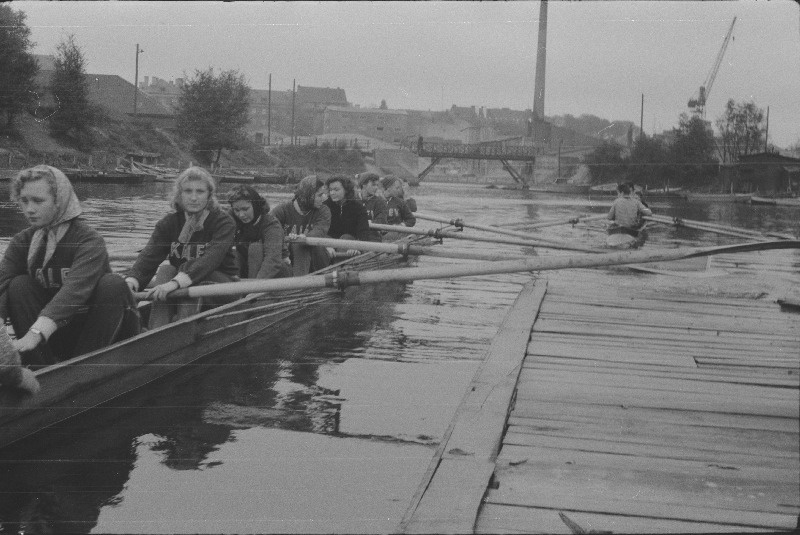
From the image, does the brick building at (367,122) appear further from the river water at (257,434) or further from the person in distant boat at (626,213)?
the person in distant boat at (626,213)

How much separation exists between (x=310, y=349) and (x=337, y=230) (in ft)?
9.51

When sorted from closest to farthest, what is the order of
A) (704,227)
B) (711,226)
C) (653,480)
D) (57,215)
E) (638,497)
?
(638,497), (653,480), (57,215), (711,226), (704,227)

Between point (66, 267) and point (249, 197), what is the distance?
231cm

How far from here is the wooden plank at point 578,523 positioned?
7.77 ft

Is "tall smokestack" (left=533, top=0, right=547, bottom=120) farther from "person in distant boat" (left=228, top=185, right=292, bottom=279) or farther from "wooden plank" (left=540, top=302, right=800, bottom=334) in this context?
"person in distant boat" (left=228, top=185, right=292, bottom=279)

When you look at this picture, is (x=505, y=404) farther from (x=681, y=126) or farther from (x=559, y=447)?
(x=681, y=126)

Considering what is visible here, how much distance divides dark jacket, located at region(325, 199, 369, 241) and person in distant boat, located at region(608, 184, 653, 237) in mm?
2797

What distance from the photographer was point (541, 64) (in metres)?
4.76

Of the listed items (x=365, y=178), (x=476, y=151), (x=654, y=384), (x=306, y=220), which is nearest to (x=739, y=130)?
(x=476, y=151)

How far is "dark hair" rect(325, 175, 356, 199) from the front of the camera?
8438mm

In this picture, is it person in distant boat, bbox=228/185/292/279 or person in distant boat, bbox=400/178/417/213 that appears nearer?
person in distant boat, bbox=228/185/292/279

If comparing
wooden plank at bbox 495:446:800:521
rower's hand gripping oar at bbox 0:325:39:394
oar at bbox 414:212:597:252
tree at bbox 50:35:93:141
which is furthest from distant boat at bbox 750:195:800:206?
rower's hand gripping oar at bbox 0:325:39:394

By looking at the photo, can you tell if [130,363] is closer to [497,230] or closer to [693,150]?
[693,150]

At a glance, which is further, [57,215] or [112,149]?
[112,149]
